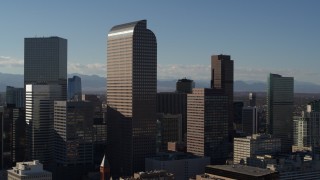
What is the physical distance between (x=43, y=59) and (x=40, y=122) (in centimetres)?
7067

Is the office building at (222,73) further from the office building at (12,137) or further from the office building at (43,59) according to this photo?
the office building at (12,137)

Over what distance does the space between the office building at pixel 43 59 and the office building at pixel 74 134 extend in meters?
75.8

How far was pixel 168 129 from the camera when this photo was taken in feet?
495

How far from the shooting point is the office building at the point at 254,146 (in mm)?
124375

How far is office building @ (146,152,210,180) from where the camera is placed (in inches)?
4311

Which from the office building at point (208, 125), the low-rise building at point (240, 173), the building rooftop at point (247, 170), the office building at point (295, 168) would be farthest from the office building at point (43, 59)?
the building rooftop at point (247, 170)

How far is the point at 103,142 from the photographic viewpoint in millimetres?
138375

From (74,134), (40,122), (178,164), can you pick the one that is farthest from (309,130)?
(40,122)

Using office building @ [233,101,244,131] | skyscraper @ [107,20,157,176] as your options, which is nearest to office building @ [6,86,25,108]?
skyscraper @ [107,20,157,176]

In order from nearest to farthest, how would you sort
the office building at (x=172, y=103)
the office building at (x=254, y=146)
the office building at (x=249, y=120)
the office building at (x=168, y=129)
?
the office building at (x=254, y=146) < the office building at (x=168, y=129) < the office building at (x=172, y=103) < the office building at (x=249, y=120)

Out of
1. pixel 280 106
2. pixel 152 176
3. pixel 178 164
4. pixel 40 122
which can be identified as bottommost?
pixel 178 164

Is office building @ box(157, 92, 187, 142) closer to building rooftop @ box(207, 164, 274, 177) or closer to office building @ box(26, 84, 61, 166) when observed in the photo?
office building @ box(26, 84, 61, 166)

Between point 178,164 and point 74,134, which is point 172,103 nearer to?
point 74,134

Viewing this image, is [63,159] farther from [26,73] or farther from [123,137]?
[26,73]
